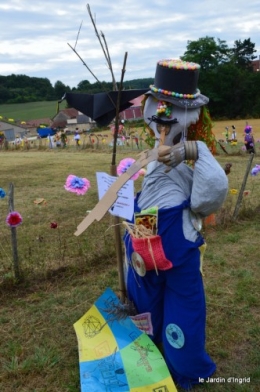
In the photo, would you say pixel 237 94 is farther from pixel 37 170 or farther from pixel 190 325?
pixel 190 325

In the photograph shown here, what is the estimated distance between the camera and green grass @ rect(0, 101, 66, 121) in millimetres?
42469

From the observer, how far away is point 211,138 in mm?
2232

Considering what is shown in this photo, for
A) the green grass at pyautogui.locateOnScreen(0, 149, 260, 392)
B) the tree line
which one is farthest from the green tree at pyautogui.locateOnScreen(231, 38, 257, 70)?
the green grass at pyautogui.locateOnScreen(0, 149, 260, 392)

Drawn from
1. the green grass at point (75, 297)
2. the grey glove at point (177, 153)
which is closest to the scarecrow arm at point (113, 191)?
the grey glove at point (177, 153)

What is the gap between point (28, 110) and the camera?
4519cm

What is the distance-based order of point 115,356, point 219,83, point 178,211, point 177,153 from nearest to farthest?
point 177,153 < point 178,211 < point 115,356 < point 219,83

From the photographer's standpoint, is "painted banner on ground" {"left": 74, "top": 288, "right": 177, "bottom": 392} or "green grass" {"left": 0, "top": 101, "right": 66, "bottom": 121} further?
"green grass" {"left": 0, "top": 101, "right": 66, "bottom": 121}

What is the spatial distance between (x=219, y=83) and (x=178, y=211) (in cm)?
3286

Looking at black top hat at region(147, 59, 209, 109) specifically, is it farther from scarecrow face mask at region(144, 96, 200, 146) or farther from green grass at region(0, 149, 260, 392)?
green grass at region(0, 149, 260, 392)

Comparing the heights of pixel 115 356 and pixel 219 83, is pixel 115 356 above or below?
below

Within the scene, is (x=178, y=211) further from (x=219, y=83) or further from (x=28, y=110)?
(x=28, y=110)

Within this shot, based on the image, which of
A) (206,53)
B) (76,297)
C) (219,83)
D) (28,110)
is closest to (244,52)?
(206,53)

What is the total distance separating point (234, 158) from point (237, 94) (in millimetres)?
23007

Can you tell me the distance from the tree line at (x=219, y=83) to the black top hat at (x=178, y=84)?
23588 millimetres
